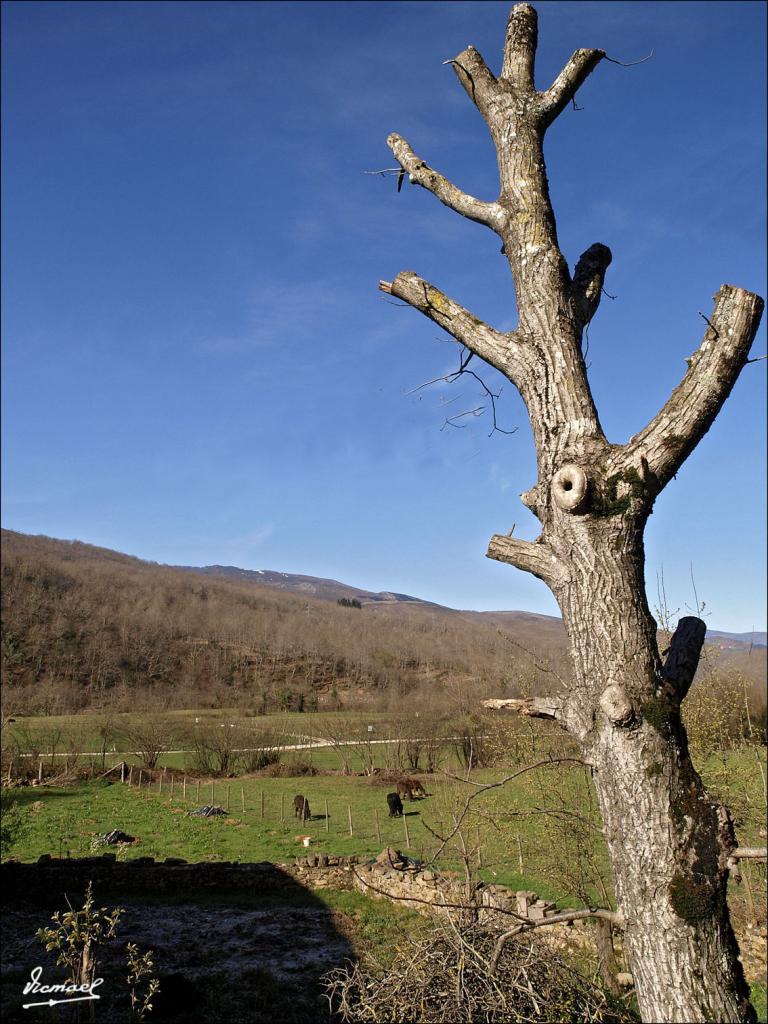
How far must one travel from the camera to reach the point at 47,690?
54.5 m

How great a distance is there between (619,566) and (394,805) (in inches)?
740

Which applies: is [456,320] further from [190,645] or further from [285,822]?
[190,645]

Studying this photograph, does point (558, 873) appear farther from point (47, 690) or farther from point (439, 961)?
point (47, 690)

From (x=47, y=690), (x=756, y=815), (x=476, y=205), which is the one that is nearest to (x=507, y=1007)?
(x=476, y=205)

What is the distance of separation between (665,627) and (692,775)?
299 inches

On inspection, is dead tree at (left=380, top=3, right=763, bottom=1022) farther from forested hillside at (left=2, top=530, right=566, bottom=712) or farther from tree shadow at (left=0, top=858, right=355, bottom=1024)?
forested hillside at (left=2, top=530, right=566, bottom=712)

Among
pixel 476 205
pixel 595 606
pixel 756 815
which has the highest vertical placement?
pixel 476 205

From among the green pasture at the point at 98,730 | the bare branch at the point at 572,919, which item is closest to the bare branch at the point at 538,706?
the bare branch at the point at 572,919

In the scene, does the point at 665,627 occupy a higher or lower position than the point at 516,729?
higher

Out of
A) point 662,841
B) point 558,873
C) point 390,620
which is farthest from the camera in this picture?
point 390,620

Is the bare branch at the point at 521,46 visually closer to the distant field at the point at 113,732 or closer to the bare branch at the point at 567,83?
the bare branch at the point at 567,83

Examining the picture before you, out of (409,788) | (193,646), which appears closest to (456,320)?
(409,788)

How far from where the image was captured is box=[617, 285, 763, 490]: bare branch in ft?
8.88

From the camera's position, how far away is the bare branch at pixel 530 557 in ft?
9.47
